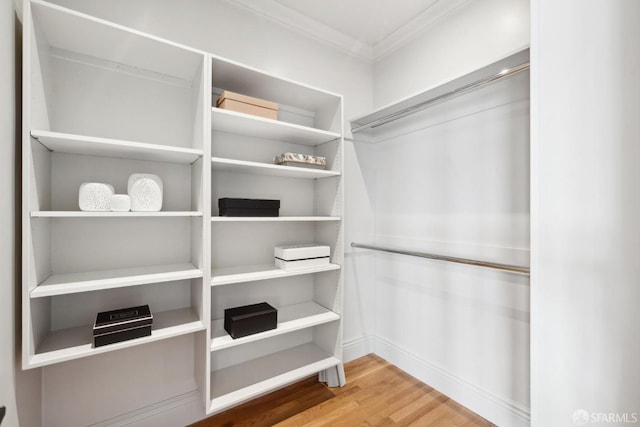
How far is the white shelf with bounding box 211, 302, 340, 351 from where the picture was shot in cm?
151

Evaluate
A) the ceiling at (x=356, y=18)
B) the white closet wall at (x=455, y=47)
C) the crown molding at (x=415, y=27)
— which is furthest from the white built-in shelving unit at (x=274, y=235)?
the crown molding at (x=415, y=27)

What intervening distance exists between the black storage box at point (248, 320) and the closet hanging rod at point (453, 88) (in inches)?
58.1

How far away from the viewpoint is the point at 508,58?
130 centimetres

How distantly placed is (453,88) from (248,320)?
5.56 feet

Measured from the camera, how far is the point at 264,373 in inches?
68.0

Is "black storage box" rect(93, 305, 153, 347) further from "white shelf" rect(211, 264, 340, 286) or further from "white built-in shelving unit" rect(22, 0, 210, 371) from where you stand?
"white shelf" rect(211, 264, 340, 286)

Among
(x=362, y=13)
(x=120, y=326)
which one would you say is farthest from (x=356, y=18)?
(x=120, y=326)

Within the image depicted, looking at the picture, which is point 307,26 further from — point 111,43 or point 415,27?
point 111,43

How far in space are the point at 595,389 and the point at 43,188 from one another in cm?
227

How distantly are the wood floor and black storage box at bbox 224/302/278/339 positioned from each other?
544mm

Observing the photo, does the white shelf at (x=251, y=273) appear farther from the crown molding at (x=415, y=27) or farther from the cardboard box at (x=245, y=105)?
the crown molding at (x=415, y=27)

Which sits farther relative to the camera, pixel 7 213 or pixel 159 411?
pixel 159 411

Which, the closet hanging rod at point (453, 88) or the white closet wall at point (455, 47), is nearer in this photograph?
the closet hanging rod at point (453, 88)

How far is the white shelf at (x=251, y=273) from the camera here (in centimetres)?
150
